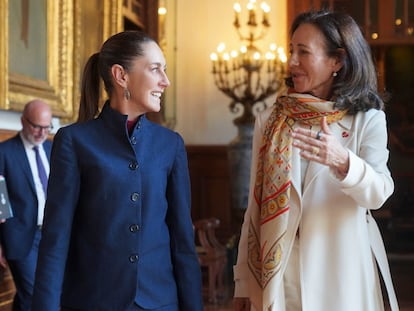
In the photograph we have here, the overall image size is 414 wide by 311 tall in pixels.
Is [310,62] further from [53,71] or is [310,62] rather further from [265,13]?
[265,13]

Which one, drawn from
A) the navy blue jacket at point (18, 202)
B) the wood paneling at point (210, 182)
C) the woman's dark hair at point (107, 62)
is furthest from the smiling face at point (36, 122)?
the wood paneling at point (210, 182)

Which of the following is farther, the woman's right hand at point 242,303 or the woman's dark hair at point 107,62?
the woman's right hand at point 242,303

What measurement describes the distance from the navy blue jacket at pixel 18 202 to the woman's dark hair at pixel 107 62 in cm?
230

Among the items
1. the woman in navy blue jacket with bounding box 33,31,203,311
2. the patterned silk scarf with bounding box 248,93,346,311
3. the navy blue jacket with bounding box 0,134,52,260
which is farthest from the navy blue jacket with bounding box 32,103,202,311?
the navy blue jacket with bounding box 0,134,52,260

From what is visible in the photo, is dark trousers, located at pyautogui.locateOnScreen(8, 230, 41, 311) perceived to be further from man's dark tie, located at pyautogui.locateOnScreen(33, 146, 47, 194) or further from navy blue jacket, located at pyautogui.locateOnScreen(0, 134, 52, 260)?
man's dark tie, located at pyautogui.locateOnScreen(33, 146, 47, 194)

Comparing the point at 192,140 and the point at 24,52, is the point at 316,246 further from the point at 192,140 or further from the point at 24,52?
the point at 192,140

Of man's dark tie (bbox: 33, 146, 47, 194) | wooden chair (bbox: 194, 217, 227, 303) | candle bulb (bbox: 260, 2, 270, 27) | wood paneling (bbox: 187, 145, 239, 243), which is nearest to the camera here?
man's dark tie (bbox: 33, 146, 47, 194)

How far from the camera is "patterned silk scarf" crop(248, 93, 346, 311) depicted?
2166 mm

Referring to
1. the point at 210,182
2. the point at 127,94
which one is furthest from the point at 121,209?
the point at 210,182

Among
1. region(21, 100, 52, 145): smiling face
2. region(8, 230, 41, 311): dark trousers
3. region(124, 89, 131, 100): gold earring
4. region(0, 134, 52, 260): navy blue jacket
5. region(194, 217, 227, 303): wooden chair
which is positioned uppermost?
region(124, 89, 131, 100): gold earring

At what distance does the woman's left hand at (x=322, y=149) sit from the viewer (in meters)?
2.01

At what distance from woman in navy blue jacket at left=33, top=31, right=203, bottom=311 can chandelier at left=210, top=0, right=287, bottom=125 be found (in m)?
5.93

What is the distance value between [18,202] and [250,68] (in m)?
4.20

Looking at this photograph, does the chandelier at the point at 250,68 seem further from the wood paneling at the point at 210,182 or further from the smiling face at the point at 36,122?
the smiling face at the point at 36,122
